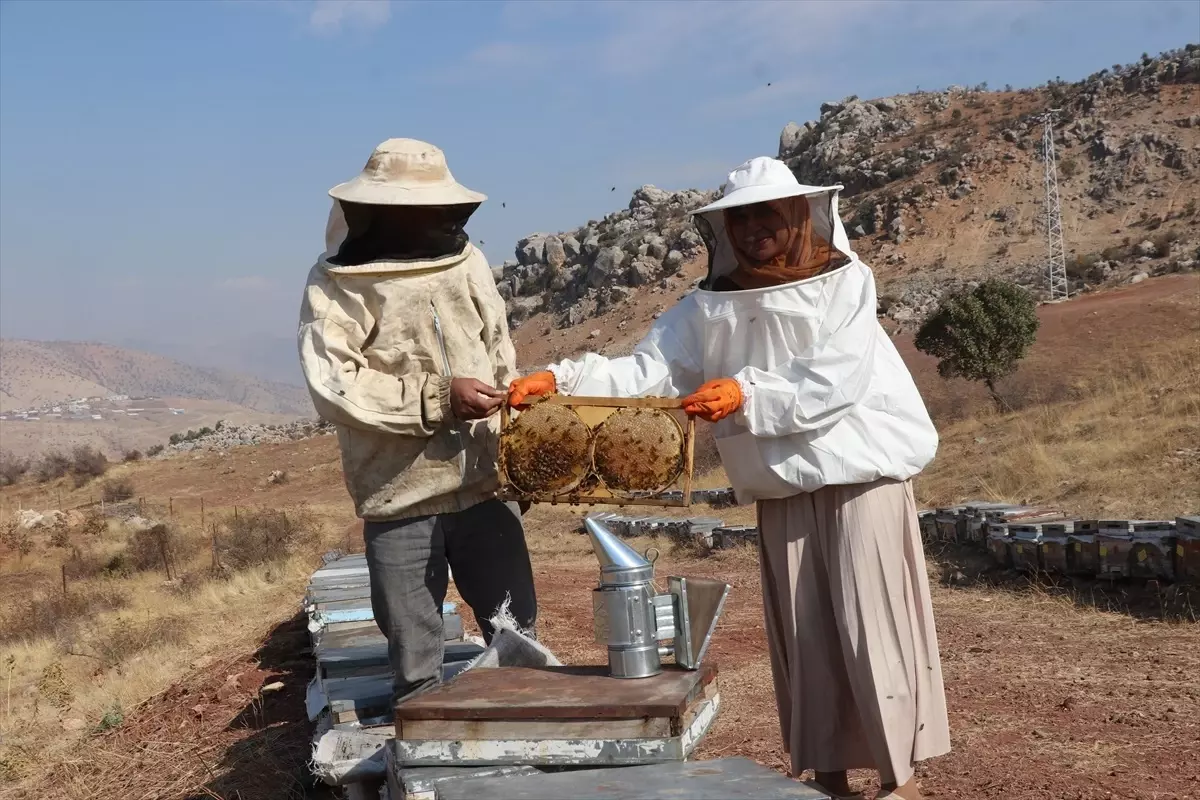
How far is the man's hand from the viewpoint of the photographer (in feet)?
13.1

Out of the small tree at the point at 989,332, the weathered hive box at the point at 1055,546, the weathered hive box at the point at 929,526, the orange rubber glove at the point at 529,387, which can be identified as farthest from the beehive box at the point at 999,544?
the small tree at the point at 989,332

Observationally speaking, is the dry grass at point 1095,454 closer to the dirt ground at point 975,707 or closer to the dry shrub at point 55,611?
the dirt ground at point 975,707

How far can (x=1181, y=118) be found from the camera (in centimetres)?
5062

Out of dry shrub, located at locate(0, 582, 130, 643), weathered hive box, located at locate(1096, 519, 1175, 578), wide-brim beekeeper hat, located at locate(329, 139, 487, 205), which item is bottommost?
dry shrub, located at locate(0, 582, 130, 643)

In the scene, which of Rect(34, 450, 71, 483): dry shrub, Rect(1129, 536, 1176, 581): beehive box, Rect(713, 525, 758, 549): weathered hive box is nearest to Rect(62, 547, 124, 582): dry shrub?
Rect(713, 525, 758, 549): weathered hive box

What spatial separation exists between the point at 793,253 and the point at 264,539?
14234mm

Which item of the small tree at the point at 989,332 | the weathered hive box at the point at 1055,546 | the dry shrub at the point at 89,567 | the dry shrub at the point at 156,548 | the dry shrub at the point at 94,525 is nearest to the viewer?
the weathered hive box at the point at 1055,546

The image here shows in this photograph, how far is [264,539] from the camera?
16.9 metres

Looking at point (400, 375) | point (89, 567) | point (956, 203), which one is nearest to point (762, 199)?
point (400, 375)

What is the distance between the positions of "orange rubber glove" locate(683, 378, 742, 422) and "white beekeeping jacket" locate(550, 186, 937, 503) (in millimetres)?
77

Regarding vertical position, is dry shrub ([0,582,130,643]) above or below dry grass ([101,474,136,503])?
above

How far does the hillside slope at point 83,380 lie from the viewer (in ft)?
505

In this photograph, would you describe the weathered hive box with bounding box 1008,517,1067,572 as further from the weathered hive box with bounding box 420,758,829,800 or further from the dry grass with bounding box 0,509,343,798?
the weathered hive box with bounding box 420,758,829,800

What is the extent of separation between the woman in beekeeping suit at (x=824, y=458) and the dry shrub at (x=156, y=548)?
1523 cm
